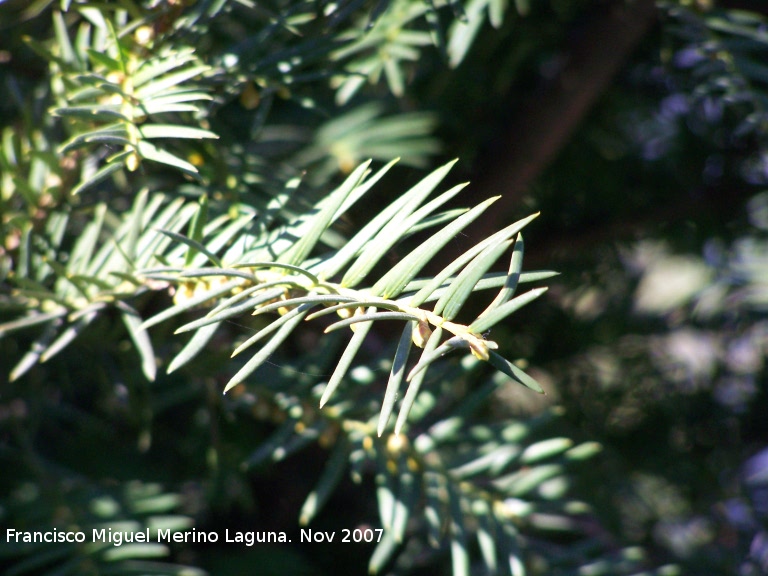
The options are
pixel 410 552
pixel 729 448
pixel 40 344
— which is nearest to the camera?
pixel 40 344

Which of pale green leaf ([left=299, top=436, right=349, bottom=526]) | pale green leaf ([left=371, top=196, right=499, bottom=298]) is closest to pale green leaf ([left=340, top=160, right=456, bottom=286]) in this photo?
pale green leaf ([left=371, top=196, right=499, bottom=298])

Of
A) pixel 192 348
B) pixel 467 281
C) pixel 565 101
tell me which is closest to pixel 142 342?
pixel 192 348

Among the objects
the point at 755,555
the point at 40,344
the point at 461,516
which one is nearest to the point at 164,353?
the point at 40,344

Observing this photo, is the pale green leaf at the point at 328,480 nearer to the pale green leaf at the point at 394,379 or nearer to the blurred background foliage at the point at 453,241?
the blurred background foliage at the point at 453,241

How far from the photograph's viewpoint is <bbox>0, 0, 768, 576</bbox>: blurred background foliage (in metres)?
0.32

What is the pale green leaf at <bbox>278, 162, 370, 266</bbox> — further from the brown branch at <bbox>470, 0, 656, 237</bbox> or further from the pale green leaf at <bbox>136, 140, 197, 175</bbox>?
the brown branch at <bbox>470, 0, 656, 237</bbox>

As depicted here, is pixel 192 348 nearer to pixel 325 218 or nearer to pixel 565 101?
pixel 325 218

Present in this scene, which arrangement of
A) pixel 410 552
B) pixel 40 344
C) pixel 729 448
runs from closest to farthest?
pixel 40 344 → pixel 410 552 → pixel 729 448

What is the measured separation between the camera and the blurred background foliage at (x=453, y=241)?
1.06 ft

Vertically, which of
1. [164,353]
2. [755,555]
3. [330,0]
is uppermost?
[330,0]

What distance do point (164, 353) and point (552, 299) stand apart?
1.09 feet

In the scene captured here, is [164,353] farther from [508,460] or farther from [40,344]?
[508,460]

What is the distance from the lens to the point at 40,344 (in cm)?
30

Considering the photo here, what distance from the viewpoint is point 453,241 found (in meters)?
0.42
